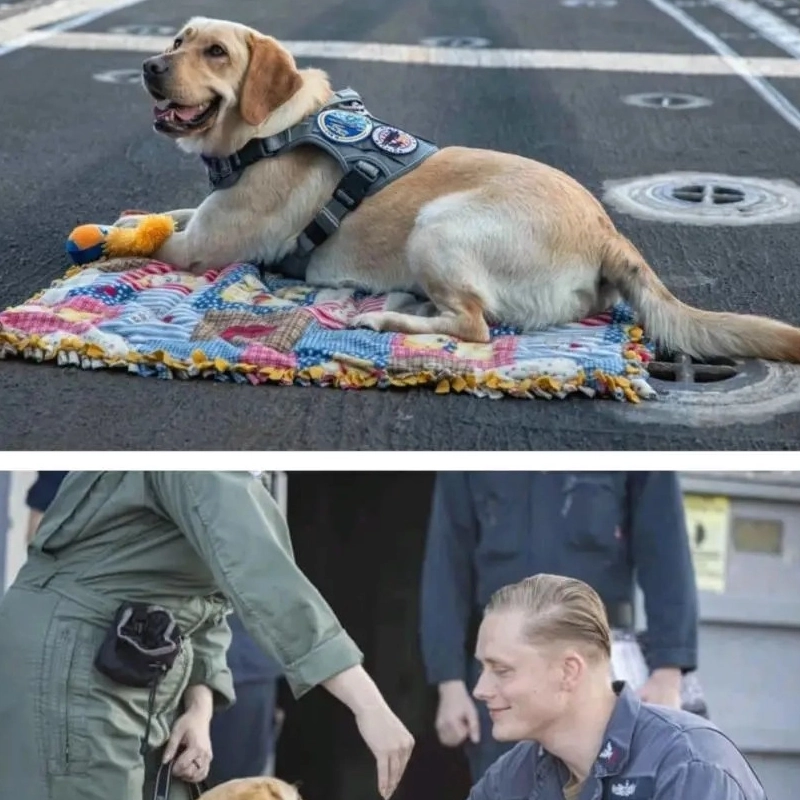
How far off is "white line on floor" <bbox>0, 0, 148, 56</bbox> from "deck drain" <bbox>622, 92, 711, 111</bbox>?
163 centimetres

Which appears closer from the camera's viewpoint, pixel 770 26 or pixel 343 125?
pixel 343 125

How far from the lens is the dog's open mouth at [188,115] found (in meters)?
2.79

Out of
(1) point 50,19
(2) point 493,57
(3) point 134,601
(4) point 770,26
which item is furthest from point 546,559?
(1) point 50,19

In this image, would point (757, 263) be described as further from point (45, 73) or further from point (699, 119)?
point (45, 73)

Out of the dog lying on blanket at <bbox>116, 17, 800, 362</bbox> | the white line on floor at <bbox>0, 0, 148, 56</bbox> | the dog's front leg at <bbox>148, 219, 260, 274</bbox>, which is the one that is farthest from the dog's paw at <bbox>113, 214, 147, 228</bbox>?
the white line on floor at <bbox>0, 0, 148, 56</bbox>

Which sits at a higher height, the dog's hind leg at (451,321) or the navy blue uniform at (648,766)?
the dog's hind leg at (451,321)

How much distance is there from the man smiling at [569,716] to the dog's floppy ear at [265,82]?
1.15 m

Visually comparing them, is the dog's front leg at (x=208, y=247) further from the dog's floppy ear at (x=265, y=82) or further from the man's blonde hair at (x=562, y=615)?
the man's blonde hair at (x=562, y=615)

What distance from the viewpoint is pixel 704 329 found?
2480 millimetres

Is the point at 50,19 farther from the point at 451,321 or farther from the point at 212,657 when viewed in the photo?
the point at 212,657

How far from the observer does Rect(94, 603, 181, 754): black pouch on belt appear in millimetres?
1903

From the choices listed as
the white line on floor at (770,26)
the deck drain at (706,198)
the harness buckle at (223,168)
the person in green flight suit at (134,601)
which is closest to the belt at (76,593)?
the person in green flight suit at (134,601)

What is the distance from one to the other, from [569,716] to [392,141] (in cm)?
125

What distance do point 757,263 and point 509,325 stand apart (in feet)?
2.18
